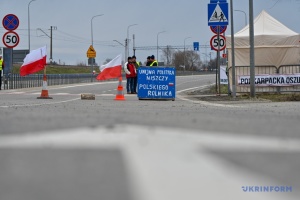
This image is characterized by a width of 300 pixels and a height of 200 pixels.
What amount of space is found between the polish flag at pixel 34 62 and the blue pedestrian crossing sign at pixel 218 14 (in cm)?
648

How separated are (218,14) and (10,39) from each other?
10469 millimetres

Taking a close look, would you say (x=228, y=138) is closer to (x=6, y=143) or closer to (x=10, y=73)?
(x=6, y=143)

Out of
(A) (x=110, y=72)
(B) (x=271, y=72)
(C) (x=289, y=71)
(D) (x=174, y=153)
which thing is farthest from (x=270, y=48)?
(D) (x=174, y=153)

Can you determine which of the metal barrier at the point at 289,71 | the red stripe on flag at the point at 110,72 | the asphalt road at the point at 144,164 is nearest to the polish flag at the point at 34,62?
the red stripe on flag at the point at 110,72

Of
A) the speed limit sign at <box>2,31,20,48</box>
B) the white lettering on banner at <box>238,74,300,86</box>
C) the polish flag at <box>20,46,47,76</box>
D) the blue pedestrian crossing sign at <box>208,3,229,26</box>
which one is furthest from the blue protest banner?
the speed limit sign at <box>2,31,20,48</box>

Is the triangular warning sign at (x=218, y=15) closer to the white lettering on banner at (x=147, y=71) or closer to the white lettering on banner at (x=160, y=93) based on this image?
the white lettering on banner at (x=147, y=71)

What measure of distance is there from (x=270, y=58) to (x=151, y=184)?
1905 cm

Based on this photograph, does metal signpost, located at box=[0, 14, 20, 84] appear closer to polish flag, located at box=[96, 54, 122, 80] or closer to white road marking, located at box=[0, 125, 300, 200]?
polish flag, located at box=[96, 54, 122, 80]

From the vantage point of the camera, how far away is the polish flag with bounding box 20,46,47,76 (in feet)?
58.9

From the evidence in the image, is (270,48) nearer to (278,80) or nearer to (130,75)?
(278,80)

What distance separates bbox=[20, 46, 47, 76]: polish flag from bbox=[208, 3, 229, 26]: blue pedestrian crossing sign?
6.48 m

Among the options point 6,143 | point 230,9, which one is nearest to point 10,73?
point 230,9

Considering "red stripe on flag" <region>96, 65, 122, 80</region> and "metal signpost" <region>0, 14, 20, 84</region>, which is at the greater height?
"metal signpost" <region>0, 14, 20, 84</region>

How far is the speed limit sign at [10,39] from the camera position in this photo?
72.3 ft
